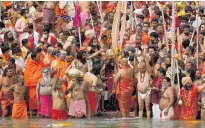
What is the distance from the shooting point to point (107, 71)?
24984 millimetres

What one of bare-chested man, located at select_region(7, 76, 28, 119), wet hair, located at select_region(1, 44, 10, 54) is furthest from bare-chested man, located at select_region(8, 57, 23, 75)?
wet hair, located at select_region(1, 44, 10, 54)

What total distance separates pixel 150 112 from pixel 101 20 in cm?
495

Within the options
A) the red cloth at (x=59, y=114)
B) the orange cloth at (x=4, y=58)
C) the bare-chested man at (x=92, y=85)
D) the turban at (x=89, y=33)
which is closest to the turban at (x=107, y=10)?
the turban at (x=89, y=33)

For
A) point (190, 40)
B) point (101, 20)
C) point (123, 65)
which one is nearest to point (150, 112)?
point (123, 65)

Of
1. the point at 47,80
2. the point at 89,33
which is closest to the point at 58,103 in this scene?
the point at 47,80

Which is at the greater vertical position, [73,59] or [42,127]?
[73,59]

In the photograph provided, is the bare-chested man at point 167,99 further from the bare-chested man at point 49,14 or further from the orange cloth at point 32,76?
the bare-chested man at point 49,14

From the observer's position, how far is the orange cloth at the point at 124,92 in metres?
24.2

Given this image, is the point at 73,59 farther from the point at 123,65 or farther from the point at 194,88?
the point at 194,88

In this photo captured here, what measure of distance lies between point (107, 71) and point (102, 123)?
2.77 meters

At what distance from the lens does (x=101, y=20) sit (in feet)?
93.0

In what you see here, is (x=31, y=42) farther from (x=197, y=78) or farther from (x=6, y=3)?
(x=197, y=78)

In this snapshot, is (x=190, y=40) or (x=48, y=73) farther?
(x=190, y=40)

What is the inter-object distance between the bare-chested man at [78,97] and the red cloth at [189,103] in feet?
7.61
